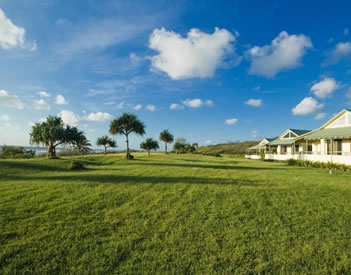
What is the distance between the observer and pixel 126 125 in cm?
2997

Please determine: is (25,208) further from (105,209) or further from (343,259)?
(343,259)

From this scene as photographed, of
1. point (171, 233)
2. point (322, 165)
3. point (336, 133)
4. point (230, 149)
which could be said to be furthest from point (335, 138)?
point (230, 149)

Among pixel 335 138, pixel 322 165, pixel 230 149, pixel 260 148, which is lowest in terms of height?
pixel 230 149

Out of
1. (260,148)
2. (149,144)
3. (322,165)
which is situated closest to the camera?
(322,165)

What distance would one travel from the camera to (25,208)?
5.47 metres

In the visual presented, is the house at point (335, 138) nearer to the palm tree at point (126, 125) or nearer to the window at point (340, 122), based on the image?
the window at point (340, 122)

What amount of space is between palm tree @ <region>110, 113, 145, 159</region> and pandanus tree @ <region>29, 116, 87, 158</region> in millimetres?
6275

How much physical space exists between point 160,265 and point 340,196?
8303 mm

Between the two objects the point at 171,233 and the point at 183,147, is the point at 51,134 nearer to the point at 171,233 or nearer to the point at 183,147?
the point at 171,233

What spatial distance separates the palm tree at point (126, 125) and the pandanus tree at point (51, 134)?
6.27 meters

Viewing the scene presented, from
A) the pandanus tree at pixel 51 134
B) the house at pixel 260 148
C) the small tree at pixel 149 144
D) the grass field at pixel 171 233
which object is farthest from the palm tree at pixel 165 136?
the grass field at pixel 171 233

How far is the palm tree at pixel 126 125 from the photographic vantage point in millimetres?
29578

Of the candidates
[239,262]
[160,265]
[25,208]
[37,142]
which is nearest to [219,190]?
[239,262]

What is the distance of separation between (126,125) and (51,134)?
1066cm
